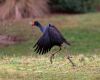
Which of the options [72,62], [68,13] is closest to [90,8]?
[68,13]

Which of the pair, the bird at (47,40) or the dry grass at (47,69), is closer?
the dry grass at (47,69)

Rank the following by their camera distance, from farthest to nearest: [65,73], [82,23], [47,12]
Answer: [47,12] → [82,23] → [65,73]

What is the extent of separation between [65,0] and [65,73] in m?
15.1

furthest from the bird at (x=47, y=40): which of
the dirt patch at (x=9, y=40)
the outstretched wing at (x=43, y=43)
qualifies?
the dirt patch at (x=9, y=40)

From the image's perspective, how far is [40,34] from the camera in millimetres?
19281

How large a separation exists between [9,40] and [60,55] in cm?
441

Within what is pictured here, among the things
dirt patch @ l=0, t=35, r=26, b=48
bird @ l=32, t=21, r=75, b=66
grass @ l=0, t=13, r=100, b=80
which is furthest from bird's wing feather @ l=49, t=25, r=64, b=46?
dirt patch @ l=0, t=35, r=26, b=48

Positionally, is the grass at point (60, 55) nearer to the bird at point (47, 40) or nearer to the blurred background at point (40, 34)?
the blurred background at point (40, 34)

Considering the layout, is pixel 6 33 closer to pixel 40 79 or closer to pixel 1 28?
pixel 1 28

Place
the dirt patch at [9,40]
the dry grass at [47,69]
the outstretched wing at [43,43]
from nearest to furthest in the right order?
the dry grass at [47,69]
the outstretched wing at [43,43]
the dirt patch at [9,40]

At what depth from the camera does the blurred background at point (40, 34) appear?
11.1 m

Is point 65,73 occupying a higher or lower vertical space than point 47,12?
higher

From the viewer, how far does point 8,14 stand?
22.3 metres

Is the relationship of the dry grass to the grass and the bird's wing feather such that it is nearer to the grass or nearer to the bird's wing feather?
the grass
